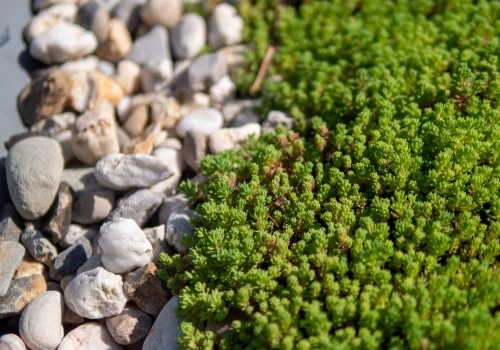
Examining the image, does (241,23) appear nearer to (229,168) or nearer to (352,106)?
(352,106)

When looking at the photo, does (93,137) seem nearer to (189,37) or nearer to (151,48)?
(151,48)

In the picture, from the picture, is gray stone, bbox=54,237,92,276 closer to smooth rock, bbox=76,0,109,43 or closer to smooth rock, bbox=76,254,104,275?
smooth rock, bbox=76,254,104,275

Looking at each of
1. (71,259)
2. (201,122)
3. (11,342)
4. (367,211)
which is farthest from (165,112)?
(11,342)

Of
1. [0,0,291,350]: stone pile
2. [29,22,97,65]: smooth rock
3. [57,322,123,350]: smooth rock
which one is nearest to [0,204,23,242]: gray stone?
[0,0,291,350]: stone pile

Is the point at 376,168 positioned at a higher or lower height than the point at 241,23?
lower

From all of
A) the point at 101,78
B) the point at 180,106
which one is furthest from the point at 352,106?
the point at 101,78

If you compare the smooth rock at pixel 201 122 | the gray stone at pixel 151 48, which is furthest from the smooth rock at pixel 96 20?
the smooth rock at pixel 201 122

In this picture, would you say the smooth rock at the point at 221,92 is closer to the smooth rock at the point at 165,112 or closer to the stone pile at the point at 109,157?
the stone pile at the point at 109,157

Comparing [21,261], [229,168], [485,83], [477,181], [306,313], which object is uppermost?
[485,83]
